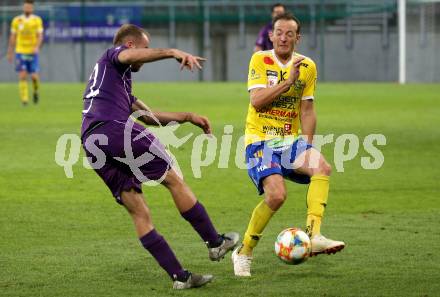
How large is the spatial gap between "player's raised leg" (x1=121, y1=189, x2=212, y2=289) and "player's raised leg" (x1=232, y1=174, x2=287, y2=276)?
1.59ft

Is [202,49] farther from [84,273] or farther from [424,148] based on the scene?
[84,273]

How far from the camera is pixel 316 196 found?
27.0 ft

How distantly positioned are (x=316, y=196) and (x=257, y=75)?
1.06 metres

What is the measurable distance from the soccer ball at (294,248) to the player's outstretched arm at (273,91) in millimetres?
1039

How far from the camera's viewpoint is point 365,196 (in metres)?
12.4

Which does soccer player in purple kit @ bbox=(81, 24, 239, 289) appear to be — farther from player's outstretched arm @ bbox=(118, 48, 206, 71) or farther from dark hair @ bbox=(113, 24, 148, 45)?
player's outstretched arm @ bbox=(118, 48, 206, 71)

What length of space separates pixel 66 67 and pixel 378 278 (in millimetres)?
36157

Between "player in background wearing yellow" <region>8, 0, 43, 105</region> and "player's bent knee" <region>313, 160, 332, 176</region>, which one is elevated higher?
"player in background wearing yellow" <region>8, 0, 43, 105</region>

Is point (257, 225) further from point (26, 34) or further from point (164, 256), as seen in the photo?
point (26, 34)

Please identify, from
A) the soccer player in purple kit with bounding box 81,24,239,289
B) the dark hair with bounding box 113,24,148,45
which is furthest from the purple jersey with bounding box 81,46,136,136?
the dark hair with bounding box 113,24,148,45

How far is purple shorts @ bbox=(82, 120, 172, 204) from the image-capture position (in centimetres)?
757

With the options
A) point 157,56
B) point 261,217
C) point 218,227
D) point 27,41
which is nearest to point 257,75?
point 261,217

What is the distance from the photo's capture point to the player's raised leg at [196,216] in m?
7.91

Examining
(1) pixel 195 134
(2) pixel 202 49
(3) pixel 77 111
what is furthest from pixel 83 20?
(1) pixel 195 134
